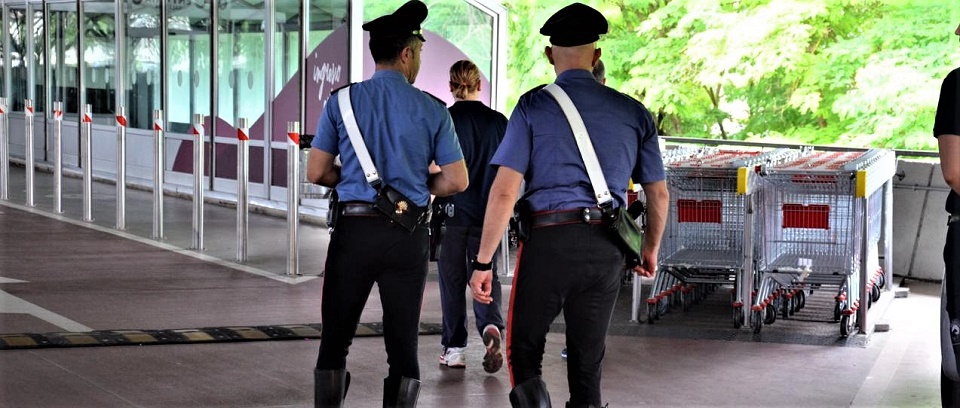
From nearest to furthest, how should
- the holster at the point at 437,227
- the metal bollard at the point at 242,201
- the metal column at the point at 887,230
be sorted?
the holster at the point at 437,227 < the metal column at the point at 887,230 < the metal bollard at the point at 242,201

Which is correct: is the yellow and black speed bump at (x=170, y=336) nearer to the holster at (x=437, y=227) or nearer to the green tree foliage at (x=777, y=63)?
the holster at (x=437, y=227)

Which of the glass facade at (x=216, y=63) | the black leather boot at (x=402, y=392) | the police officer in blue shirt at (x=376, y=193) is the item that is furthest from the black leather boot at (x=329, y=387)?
the glass facade at (x=216, y=63)

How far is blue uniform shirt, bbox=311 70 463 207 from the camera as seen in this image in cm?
530

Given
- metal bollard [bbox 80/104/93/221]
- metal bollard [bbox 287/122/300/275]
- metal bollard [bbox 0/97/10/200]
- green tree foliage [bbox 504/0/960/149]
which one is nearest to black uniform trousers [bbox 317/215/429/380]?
metal bollard [bbox 287/122/300/275]

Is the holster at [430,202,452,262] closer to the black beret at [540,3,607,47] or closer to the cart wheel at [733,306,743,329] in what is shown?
the black beret at [540,3,607,47]

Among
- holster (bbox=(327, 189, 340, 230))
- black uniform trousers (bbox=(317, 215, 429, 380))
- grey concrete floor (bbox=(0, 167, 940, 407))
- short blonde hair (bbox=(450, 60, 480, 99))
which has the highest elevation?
short blonde hair (bbox=(450, 60, 480, 99))

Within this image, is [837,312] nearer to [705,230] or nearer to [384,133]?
[705,230]

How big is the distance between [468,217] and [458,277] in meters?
0.35

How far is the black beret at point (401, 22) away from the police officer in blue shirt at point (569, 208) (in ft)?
2.15

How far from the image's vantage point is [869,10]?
2158 cm

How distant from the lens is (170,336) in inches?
329

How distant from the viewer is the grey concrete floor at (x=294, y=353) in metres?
7.01

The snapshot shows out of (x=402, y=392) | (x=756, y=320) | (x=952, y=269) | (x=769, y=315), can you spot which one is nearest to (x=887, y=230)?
(x=769, y=315)

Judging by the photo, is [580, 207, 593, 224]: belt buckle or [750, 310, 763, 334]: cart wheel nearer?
[580, 207, 593, 224]: belt buckle
